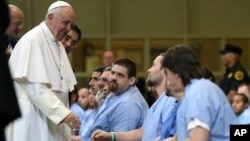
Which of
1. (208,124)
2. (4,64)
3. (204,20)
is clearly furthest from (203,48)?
(4,64)

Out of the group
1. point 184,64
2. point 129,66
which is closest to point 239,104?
point 129,66

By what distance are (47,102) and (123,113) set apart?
689 mm

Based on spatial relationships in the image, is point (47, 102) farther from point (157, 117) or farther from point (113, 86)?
point (157, 117)

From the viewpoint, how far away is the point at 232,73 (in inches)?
415

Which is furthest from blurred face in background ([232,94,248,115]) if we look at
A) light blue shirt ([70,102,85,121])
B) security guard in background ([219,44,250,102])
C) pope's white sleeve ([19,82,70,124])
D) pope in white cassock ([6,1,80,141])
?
pope's white sleeve ([19,82,70,124])

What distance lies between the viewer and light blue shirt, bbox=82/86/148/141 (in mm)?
5824

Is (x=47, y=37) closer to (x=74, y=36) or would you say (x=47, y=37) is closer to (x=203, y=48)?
(x=74, y=36)

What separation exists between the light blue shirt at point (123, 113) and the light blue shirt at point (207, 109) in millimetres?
1799

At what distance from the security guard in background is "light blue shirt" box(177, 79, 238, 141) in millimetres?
5940

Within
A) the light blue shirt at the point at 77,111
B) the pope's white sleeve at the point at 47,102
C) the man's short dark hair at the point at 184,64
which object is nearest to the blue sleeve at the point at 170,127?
the man's short dark hair at the point at 184,64

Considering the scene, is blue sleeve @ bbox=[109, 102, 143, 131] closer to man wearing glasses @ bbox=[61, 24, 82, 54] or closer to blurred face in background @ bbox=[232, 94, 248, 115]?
man wearing glasses @ bbox=[61, 24, 82, 54]

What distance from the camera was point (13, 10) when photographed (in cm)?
627

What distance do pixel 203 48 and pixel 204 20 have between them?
506 mm

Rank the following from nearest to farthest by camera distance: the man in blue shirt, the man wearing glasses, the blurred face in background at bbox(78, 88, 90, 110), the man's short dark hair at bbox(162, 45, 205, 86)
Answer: the man in blue shirt < the man's short dark hair at bbox(162, 45, 205, 86) < the man wearing glasses < the blurred face in background at bbox(78, 88, 90, 110)
